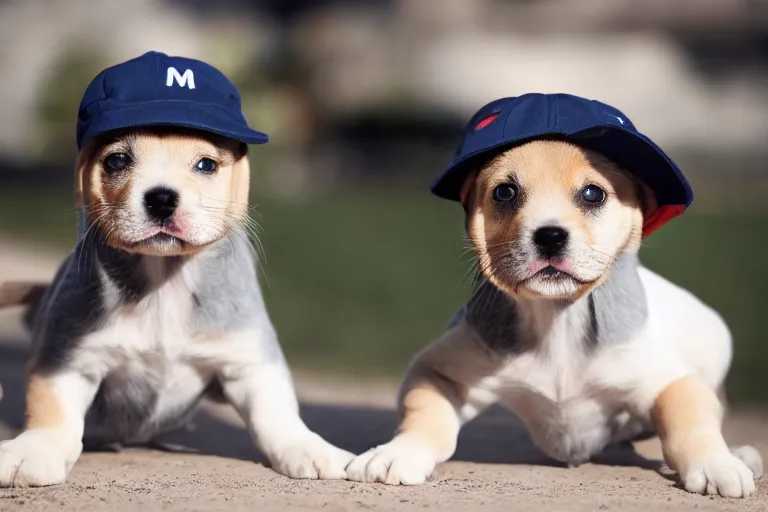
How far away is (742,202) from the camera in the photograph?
18656 millimetres

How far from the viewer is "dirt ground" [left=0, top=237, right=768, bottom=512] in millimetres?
3955

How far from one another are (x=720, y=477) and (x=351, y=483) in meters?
1.37

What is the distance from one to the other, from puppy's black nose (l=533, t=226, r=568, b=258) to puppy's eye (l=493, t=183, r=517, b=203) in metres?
0.25

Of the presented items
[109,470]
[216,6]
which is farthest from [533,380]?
[216,6]

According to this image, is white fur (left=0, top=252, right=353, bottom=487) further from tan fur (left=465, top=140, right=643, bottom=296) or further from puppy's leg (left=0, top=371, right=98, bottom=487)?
tan fur (left=465, top=140, right=643, bottom=296)

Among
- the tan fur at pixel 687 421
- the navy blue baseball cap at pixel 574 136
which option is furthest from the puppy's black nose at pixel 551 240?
the tan fur at pixel 687 421

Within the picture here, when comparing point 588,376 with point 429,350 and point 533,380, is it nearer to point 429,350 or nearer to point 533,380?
point 533,380

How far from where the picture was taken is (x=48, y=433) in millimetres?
4398

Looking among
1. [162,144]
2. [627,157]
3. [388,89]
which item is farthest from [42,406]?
[388,89]

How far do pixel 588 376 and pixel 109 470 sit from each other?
6.51ft

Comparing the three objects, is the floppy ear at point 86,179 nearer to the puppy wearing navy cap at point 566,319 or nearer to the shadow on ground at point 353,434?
the shadow on ground at point 353,434

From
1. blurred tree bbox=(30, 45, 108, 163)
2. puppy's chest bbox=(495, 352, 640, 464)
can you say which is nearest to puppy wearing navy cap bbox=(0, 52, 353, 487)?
puppy's chest bbox=(495, 352, 640, 464)

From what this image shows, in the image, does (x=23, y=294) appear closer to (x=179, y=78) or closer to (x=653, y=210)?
(x=179, y=78)

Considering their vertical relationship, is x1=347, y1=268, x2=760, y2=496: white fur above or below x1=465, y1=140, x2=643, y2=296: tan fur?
below
